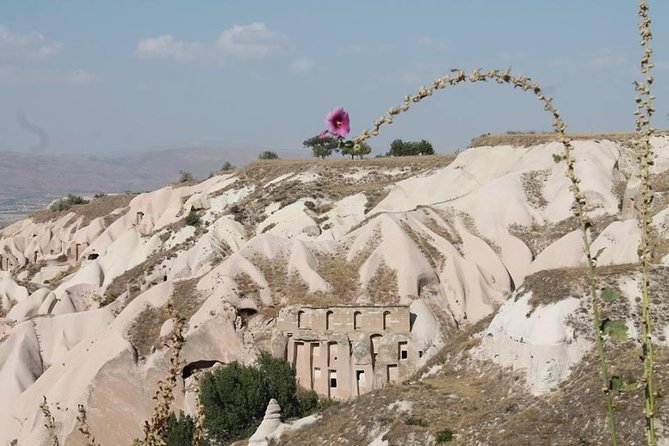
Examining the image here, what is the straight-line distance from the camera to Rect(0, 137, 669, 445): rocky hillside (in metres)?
21.9

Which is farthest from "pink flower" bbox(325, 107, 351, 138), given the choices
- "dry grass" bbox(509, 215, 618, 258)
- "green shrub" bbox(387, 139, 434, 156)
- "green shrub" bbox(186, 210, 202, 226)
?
"green shrub" bbox(387, 139, 434, 156)

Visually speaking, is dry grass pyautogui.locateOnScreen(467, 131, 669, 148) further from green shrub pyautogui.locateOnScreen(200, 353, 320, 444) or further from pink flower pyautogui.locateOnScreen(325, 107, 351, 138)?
pink flower pyautogui.locateOnScreen(325, 107, 351, 138)

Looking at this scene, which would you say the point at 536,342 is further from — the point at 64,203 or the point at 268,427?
the point at 64,203

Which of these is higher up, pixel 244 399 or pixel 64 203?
pixel 64 203

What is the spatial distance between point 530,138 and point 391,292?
22.9 metres

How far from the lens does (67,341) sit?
1769 inches

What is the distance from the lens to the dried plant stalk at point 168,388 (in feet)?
16.2

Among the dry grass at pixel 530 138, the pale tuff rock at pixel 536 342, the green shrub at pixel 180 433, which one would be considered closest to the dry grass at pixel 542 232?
the dry grass at pixel 530 138

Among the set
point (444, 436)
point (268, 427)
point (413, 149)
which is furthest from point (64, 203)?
point (444, 436)

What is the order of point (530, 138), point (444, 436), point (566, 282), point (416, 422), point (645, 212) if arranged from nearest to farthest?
point (645, 212) < point (444, 436) < point (416, 422) < point (566, 282) < point (530, 138)

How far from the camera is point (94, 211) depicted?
94.6 m

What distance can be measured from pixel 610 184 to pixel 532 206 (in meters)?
4.14

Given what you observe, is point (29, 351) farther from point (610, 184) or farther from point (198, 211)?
point (610, 184)

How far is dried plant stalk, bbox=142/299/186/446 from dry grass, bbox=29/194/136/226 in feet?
279
